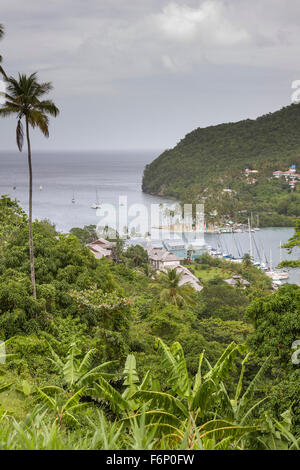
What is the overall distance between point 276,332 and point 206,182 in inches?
4039

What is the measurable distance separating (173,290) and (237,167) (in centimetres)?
9630

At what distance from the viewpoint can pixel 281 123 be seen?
14750cm

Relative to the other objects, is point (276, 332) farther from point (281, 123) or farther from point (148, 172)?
point (281, 123)

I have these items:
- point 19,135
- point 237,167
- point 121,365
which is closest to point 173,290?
point 121,365

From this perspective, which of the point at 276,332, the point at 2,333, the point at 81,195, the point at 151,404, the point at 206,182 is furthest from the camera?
the point at 81,195

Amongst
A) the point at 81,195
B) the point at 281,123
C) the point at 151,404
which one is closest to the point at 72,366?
the point at 151,404

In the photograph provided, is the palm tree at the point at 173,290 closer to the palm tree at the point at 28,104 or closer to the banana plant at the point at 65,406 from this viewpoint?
the palm tree at the point at 28,104

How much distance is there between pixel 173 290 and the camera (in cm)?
2767

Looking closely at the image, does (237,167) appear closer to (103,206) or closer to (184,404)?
(103,206)

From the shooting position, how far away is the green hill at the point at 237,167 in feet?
305

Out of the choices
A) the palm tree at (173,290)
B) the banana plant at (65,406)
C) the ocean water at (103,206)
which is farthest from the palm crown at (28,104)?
the ocean water at (103,206)

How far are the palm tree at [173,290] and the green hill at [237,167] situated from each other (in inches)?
2434

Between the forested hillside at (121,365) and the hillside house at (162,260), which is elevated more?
the forested hillside at (121,365)
